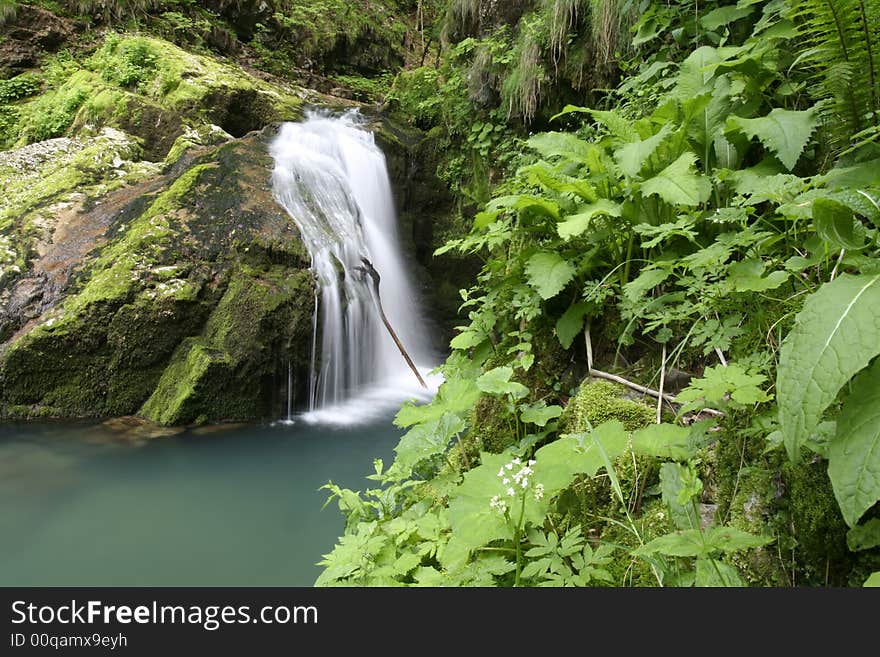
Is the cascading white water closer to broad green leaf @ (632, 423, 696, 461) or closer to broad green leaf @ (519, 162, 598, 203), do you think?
broad green leaf @ (519, 162, 598, 203)

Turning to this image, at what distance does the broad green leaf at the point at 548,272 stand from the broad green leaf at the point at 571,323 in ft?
0.41

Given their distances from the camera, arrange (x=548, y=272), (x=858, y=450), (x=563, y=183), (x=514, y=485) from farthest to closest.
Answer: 1. (x=563, y=183)
2. (x=548, y=272)
3. (x=514, y=485)
4. (x=858, y=450)

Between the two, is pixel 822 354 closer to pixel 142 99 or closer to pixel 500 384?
pixel 500 384

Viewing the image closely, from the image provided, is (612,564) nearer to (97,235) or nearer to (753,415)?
(753,415)

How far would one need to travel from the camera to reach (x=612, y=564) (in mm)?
1397

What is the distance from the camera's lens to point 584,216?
7.06 ft

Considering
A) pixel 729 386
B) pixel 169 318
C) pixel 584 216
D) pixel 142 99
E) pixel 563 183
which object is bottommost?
pixel 729 386

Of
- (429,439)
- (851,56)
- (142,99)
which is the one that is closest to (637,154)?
(851,56)

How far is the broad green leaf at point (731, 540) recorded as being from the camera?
109 cm

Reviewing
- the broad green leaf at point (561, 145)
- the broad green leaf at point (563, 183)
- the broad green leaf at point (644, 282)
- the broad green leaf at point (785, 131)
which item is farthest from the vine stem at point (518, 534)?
the broad green leaf at point (561, 145)

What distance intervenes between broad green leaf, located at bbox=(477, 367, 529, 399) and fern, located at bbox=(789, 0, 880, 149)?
1442 mm

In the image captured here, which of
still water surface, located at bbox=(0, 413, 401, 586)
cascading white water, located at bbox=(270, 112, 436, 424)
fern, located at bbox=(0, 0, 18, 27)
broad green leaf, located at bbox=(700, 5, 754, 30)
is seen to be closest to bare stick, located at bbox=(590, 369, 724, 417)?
still water surface, located at bbox=(0, 413, 401, 586)

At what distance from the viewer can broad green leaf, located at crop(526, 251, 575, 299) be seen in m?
2.15

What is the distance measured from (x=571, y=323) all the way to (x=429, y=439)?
0.79 meters
